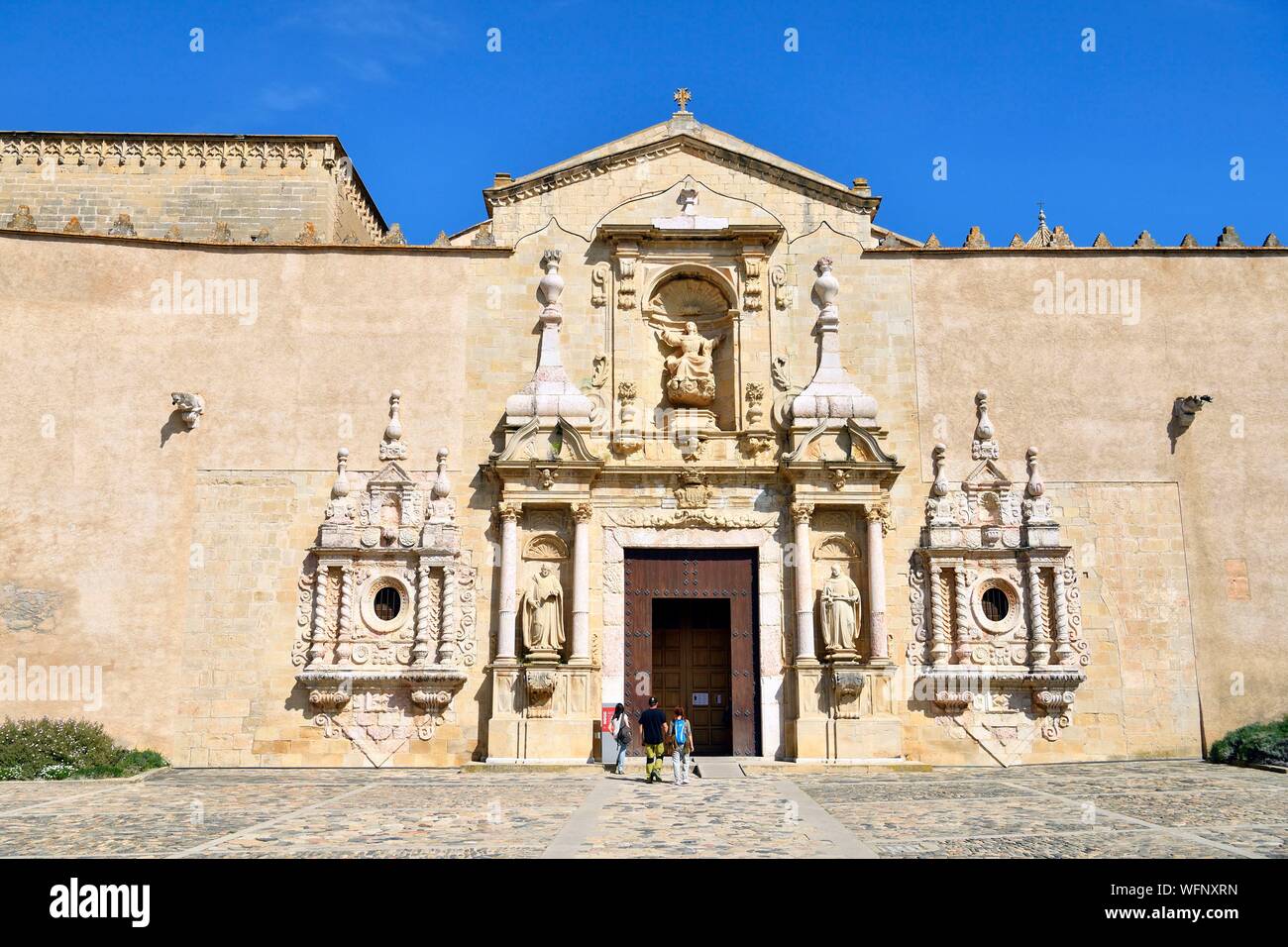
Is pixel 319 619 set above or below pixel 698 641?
above

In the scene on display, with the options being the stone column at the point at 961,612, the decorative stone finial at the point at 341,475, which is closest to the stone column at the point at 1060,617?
the stone column at the point at 961,612

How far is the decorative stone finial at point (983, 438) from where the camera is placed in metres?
16.5

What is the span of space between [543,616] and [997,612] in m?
6.67

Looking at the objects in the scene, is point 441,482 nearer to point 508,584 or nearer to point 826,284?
point 508,584

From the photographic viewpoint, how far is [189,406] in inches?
641

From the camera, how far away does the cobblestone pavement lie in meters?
8.24

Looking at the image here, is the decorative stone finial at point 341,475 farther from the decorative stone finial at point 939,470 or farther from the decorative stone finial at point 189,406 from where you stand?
the decorative stone finial at point 939,470

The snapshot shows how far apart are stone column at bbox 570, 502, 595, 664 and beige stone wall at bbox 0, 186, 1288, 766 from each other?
366 mm

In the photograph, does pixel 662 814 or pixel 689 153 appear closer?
pixel 662 814

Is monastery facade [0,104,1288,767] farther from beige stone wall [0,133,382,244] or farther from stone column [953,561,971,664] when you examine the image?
beige stone wall [0,133,382,244]

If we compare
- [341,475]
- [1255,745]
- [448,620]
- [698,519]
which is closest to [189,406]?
[341,475]

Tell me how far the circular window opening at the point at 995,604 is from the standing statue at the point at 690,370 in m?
5.08

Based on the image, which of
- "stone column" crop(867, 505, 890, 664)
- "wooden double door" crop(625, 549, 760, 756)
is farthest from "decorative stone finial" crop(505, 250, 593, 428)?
"stone column" crop(867, 505, 890, 664)
